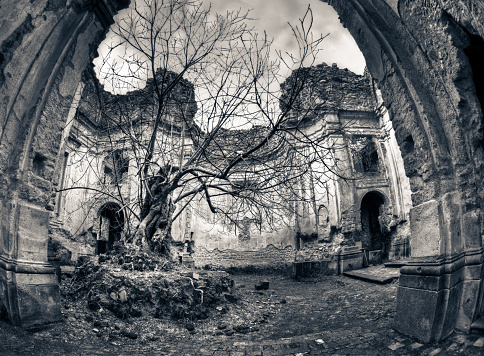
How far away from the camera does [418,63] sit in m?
2.96

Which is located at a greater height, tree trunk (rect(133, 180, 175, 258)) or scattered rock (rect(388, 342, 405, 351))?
tree trunk (rect(133, 180, 175, 258))

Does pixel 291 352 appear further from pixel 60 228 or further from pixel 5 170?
pixel 60 228

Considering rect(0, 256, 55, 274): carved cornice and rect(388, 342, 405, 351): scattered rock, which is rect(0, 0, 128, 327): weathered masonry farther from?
rect(388, 342, 405, 351): scattered rock

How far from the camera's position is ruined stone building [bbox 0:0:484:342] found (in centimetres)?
249

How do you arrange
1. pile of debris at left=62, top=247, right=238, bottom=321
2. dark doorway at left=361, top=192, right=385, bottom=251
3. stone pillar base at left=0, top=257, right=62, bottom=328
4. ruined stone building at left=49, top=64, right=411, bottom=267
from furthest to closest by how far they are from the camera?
dark doorway at left=361, top=192, right=385, bottom=251
ruined stone building at left=49, top=64, right=411, bottom=267
pile of debris at left=62, top=247, right=238, bottom=321
stone pillar base at left=0, top=257, right=62, bottom=328

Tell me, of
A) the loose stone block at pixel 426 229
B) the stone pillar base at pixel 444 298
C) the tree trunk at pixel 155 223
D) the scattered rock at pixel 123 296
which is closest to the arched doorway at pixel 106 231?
the tree trunk at pixel 155 223

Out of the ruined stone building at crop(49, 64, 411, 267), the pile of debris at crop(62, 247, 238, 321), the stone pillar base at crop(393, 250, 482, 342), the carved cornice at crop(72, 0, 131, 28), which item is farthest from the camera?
the ruined stone building at crop(49, 64, 411, 267)

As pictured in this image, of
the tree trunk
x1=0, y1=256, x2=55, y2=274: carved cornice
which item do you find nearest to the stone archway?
x1=0, y1=256, x2=55, y2=274: carved cornice

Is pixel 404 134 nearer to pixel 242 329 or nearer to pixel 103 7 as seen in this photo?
pixel 242 329

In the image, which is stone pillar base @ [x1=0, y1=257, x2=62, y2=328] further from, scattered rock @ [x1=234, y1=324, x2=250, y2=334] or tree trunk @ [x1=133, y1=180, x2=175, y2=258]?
tree trunk @ [x1=133, y1=180, x2=175, y2=258]

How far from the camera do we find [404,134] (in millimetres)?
3203

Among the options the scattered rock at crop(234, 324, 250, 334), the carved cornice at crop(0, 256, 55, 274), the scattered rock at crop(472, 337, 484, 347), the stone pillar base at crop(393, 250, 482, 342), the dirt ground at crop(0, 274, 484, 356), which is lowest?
the scattered rock at crop(234, 324, 250, 334)

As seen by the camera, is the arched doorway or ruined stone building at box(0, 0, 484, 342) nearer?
ruined stone building at box(0, 0, 484, 342)

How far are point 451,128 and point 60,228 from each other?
12.3m
